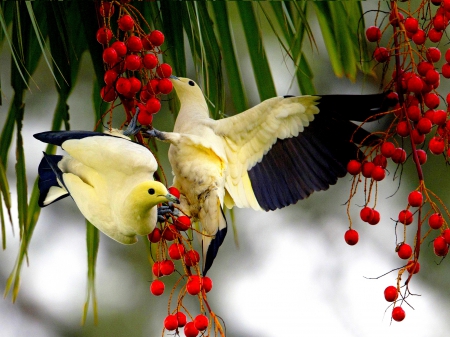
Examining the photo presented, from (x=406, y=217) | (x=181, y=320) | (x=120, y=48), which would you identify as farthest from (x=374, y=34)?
(x=181, y=320)

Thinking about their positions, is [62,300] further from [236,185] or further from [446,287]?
[236,185]

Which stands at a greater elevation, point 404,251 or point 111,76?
point 111,76

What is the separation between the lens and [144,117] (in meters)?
0.89

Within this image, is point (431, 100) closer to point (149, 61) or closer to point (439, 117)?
point (439, 117)

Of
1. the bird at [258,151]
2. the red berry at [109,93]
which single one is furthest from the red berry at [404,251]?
the red berry at [109,93]

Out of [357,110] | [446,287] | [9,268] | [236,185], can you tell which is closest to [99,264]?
[9,268]

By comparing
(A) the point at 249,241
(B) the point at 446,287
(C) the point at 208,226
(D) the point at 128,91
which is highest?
(D) the point at 128,91

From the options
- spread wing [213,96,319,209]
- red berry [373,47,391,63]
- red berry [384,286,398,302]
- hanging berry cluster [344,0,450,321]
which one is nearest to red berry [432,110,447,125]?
hanging berry cluster [344,0,450,321]

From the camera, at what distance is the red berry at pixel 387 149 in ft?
3.15

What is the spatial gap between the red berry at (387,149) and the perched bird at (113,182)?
0.32 m

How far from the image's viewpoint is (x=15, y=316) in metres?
2.76

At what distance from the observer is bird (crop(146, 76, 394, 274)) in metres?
1.15

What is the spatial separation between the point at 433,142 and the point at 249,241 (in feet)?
7.01

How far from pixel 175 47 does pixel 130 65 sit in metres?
0.28
